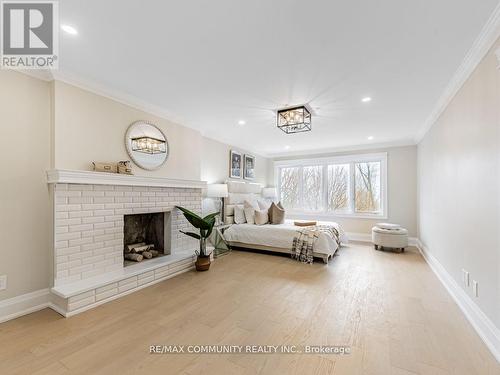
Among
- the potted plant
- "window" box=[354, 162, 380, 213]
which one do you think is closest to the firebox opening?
the potted plant

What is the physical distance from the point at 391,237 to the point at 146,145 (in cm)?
475

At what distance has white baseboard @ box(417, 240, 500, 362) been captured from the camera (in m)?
1.62

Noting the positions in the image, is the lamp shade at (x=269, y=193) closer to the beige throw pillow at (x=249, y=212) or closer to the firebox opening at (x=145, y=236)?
the beige throw pillow at (x=249, y=212)

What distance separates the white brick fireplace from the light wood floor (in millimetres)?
170

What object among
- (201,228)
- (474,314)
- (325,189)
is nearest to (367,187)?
(325,189)

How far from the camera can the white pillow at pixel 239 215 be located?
483cm

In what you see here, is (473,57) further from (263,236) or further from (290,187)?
(290,187)

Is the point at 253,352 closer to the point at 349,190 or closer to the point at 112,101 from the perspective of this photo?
the point at 112,101

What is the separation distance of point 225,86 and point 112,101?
1464 mm

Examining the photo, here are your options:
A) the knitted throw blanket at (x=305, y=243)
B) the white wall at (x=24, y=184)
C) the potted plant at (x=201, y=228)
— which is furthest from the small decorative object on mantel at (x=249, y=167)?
the white wall at (x=24, y=184)

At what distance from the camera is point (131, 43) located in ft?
6.23

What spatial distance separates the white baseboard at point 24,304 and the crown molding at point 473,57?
453 cm

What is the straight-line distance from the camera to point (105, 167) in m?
2.64
